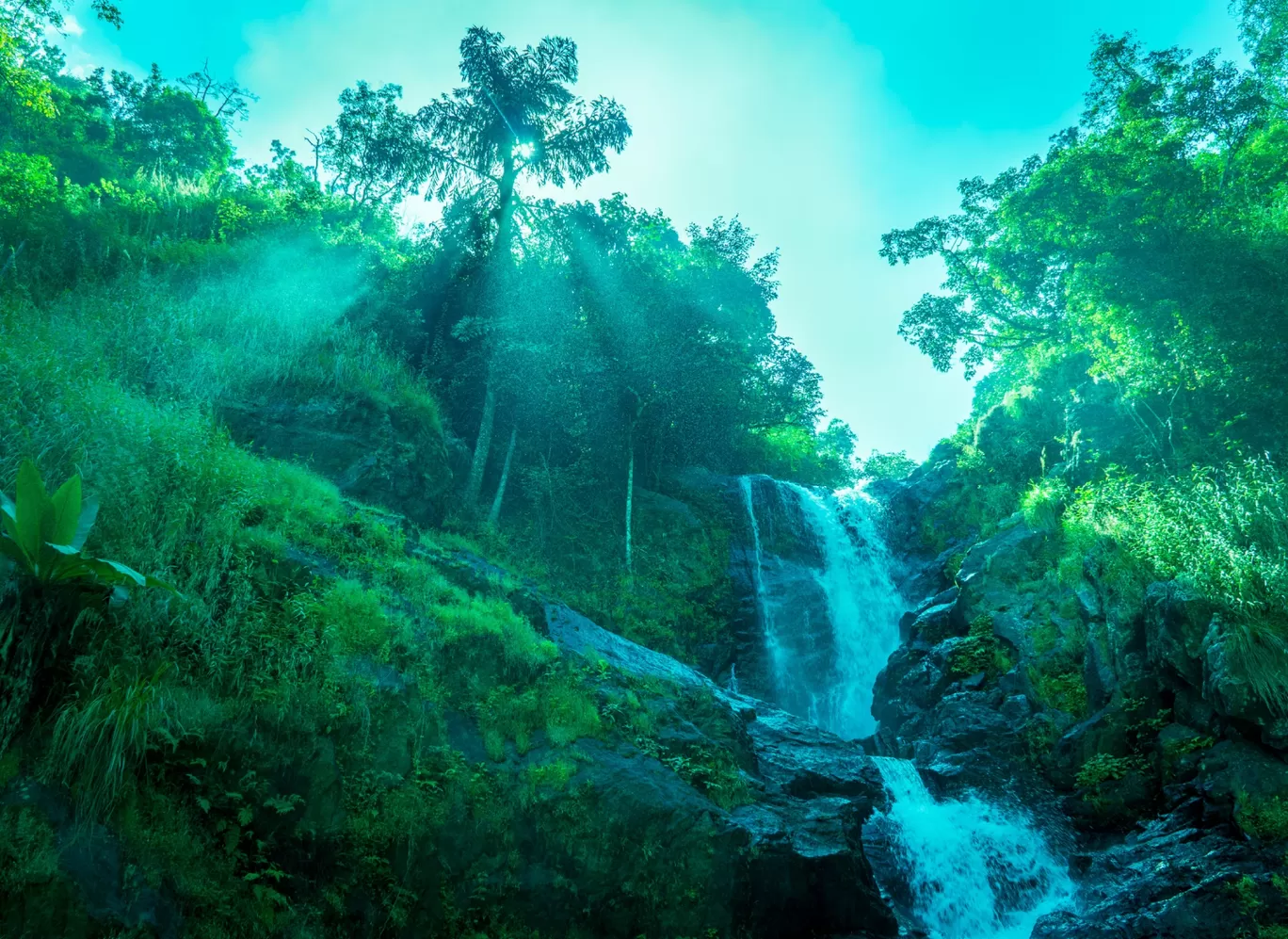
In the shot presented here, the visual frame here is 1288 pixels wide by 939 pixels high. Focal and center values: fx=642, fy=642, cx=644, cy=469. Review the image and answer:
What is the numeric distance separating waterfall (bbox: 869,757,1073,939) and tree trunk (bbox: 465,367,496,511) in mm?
11010

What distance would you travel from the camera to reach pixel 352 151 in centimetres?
2242

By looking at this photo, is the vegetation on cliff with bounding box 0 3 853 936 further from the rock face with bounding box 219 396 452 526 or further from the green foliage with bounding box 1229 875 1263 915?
the green foliage with bounding box 1229 875 1263 915

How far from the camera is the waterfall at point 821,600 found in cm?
1675

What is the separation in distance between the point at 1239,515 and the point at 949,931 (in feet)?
24.1

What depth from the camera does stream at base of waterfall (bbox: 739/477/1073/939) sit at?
30.1 ft

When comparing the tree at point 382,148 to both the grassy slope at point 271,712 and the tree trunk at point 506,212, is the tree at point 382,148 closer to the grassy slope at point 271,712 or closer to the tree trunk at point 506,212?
the tree trunk at point 506,212

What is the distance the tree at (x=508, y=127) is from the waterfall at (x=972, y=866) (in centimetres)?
1368

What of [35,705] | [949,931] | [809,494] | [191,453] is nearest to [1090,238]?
[809,494]

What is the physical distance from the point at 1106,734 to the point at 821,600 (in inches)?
346

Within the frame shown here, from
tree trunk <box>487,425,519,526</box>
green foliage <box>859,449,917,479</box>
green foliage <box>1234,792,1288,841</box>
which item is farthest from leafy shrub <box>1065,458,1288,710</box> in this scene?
green foliage <box>859,449,917,479</box>

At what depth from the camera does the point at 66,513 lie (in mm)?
4590

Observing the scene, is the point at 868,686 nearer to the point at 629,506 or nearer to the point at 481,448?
the point at 629,506

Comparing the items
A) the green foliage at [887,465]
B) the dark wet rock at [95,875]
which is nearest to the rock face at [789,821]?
the dark wet rock at [95,875]

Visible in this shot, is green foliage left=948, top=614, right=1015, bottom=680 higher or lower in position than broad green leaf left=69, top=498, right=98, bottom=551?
higher
